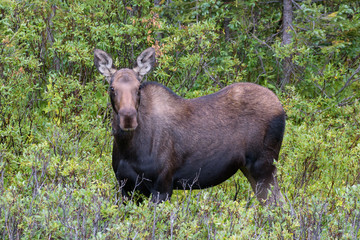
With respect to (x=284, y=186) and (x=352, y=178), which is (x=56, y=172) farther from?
(x=352, y=178)

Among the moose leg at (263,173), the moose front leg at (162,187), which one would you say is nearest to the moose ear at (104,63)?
the moose front leg at (162,187)

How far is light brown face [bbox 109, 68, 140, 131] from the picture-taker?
609cm

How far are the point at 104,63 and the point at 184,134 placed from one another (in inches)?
51.5

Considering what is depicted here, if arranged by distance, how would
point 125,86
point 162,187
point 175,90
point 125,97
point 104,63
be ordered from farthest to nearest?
point 175,90, point 104,63, point 162,187, point 125,86, point 125,97

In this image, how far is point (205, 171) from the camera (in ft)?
23.0

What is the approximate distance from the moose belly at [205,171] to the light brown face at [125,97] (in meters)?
1.07

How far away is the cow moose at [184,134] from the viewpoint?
21.4ft

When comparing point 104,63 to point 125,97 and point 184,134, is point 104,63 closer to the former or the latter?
point 125,97

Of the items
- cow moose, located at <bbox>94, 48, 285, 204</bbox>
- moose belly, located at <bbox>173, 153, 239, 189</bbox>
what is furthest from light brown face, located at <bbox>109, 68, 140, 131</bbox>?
moose belly, located at <bbox>173, 153, 239, 189</bbox>

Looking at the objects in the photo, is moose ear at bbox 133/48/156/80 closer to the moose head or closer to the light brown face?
the moose head

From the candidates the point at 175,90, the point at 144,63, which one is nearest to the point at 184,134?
the point at 144,63

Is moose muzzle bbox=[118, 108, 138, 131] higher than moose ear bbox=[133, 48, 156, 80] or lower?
lower

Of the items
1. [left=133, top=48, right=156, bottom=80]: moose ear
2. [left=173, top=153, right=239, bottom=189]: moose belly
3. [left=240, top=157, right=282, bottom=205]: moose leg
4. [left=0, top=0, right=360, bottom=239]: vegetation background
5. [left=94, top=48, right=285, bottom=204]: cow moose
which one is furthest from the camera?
[left=240, top=157, right=282, bottom=205]: moose leg

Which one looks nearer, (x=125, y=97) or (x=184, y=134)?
(x=125, y=97)
